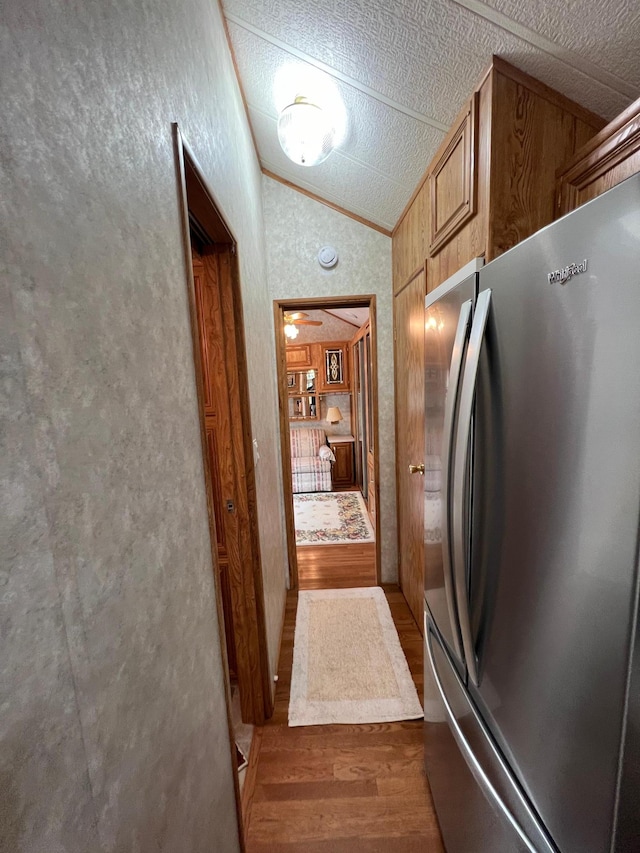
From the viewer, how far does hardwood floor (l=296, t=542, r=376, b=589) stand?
8.80 feet

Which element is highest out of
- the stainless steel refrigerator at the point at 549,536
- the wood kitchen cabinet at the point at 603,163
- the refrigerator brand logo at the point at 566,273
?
the wood kitchen cabinet at the point at 603,163

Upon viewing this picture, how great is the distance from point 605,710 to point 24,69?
3.46ft

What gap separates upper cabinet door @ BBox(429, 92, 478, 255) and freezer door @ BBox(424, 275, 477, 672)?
29 centimetres

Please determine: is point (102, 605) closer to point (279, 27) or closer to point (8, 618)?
point (8, 618)

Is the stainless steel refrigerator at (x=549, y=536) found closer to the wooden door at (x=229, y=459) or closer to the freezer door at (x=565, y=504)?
the freezer door at (x=565, y=504)

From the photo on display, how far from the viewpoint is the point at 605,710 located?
1.67 ft

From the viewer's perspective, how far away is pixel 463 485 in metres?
0.82

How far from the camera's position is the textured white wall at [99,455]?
1.08 feet

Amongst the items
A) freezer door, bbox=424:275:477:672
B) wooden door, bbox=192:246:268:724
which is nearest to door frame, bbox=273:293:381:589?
wooden door, bbox=192:246:268:724

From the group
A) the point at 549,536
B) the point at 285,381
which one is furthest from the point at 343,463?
the point at 549,536

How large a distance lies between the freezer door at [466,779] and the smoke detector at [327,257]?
208 cm

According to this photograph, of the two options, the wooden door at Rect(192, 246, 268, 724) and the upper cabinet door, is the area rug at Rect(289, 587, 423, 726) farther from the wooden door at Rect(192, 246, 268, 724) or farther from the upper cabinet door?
the upper cabinet door

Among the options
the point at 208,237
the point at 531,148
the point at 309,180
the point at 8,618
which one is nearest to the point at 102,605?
Answer: the point at 8,618

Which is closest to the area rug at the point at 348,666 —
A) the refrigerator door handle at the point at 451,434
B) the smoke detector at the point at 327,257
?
the refrigerator door handle at the point at 451,434
